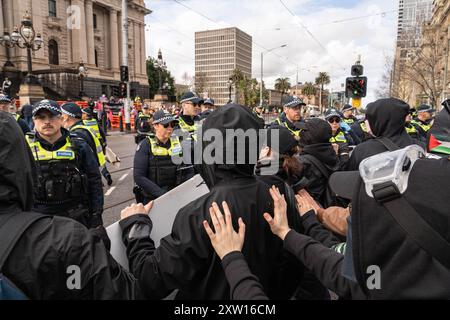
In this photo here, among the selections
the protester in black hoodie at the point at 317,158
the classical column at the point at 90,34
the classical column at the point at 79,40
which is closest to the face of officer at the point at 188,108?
the protester in black hoodie at the point at 317,158

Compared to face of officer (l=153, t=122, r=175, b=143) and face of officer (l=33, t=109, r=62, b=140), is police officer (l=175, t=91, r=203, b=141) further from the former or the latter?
face of officer (l=33, t=109, r=62, b=140)

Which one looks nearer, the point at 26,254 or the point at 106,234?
the point at 26,254

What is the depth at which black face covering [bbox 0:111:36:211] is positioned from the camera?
1345 millimetres

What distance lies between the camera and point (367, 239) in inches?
37.9

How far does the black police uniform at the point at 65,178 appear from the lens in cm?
309

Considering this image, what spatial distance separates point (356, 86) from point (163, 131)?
27.9 feet

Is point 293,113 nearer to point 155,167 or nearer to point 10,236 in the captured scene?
point 155,167

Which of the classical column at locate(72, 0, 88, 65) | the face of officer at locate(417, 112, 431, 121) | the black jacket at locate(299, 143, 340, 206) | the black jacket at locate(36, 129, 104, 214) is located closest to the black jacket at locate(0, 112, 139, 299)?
the black jacket at locate(299, 143, 340, 206)

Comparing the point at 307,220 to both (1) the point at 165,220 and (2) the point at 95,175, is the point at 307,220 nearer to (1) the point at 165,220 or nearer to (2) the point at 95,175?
(1) the point at 165,220

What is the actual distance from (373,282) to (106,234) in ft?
4.74

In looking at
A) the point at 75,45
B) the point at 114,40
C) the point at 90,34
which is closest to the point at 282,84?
the point at 114,40

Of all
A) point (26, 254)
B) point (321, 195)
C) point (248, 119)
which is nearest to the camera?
point (26, 254)
